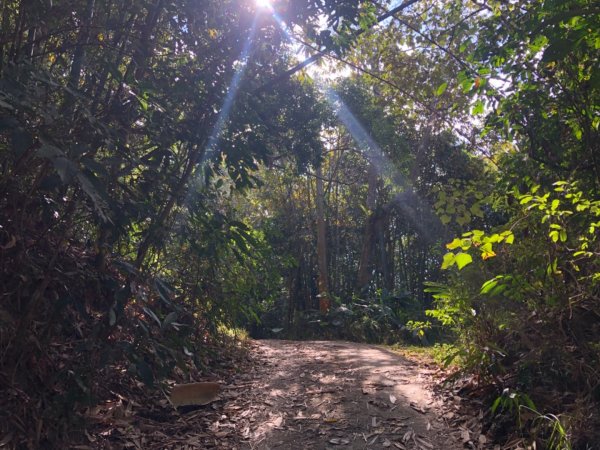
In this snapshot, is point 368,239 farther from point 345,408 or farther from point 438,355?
point 345,408

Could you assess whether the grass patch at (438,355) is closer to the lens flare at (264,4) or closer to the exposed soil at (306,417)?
the exposed soil at (306,417)

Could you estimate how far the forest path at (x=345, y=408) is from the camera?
4.05 meters

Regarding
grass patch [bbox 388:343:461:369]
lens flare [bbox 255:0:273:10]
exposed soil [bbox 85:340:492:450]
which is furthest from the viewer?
grass patch [bbox 388:343:461:369]

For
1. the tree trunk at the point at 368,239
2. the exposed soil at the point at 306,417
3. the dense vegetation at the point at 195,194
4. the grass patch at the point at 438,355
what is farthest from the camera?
the tree trunk at the point at 368,239

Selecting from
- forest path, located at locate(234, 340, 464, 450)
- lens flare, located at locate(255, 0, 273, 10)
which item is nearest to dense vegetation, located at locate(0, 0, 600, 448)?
lens flare, located at locate(255, 0, 273, 10)

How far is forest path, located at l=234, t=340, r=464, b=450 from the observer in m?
4.05

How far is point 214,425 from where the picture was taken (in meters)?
4.45

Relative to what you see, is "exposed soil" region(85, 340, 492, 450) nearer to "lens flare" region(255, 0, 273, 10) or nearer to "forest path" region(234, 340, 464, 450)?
"forest path" region(234, 340, 464, 450)

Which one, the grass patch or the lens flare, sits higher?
the lens flare

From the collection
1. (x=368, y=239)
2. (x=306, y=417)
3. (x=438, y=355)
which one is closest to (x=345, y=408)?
(x=306, y=417)

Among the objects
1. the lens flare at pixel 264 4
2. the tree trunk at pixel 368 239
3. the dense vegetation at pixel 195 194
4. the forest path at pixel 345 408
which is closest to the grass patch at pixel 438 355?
the forest path at pixel 345 408

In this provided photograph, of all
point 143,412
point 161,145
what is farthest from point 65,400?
point 161,145

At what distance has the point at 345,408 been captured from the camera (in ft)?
15.2

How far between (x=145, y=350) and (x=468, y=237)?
235 cm
